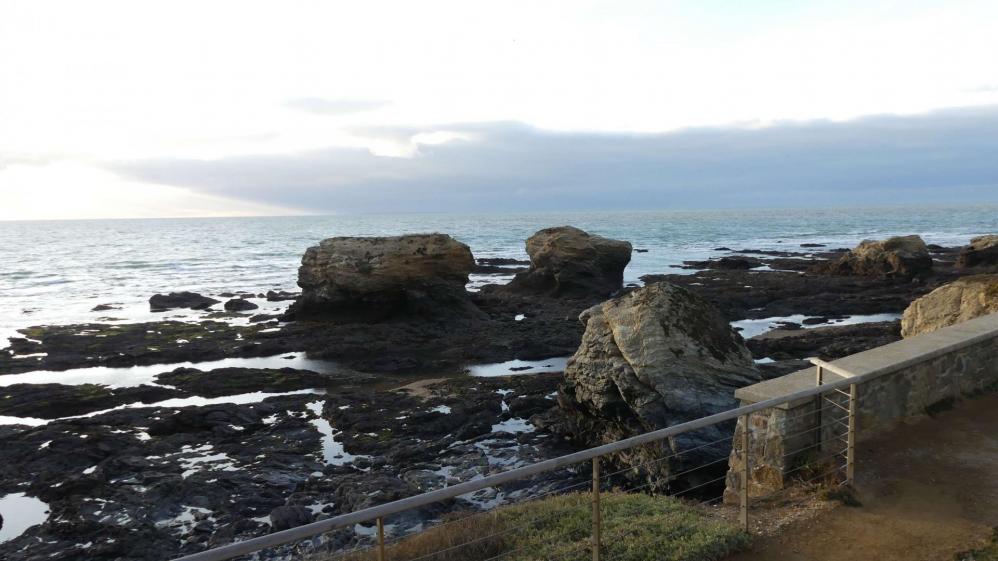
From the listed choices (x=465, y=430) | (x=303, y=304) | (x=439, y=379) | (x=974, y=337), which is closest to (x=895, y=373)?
(x=974, y=337)

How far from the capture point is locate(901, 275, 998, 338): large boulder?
520 inches

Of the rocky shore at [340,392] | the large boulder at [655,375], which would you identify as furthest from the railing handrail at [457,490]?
the rocky shore at [340,392]

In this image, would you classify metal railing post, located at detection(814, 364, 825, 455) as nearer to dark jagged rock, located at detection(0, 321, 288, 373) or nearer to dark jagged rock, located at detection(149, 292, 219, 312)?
dark jagged rock, located at detection(0, 321, 288, 373)

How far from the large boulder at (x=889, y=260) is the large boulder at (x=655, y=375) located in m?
30.3

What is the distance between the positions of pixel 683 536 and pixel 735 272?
42.1m

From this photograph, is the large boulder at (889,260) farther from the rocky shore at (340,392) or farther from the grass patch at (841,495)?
the grass patch at (841,495)

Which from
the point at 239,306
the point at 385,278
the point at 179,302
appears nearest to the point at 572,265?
the point at 385,278

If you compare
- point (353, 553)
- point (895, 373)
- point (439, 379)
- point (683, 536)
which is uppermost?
point (895, 373)

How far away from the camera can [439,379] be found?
64.8ft

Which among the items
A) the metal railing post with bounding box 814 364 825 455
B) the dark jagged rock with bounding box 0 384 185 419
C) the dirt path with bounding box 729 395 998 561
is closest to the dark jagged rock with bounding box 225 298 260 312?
the dark jagged rock with bounding box 0 384 185 419

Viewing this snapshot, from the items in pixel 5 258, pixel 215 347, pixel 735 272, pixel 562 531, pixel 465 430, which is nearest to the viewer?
pixel 562 531

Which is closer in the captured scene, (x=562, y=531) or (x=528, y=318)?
(x=562, y=531)

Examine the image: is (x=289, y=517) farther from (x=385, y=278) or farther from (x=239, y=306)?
(x=239, y=306)

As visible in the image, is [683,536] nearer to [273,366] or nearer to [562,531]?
[562,531]
